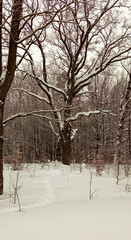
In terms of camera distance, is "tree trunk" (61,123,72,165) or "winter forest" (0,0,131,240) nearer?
"winter forest" (0,0,131,240)

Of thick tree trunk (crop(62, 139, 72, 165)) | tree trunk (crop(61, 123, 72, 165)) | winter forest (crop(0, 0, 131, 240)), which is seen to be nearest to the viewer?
winter forest (crop(0, 0, 131, 240))

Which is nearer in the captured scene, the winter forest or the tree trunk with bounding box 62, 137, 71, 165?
the winter forest

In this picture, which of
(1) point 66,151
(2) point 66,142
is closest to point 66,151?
(1) point 66,151

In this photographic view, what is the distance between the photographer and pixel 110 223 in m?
2.78

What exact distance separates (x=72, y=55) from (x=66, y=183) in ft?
24.4

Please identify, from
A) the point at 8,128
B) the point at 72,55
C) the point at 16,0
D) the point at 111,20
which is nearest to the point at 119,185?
the point at 16,0

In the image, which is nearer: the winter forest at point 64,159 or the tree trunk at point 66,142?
the winter forest at point 64,159

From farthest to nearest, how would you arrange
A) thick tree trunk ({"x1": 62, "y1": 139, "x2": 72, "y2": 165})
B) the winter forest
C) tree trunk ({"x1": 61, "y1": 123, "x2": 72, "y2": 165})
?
thick tree trunk ({"x1": 62, "y1": 139, "x2": 72, "y2": 165}), tree trunk ({"x1": 61, "y1": 123, "x2": 72, "y2": 165}), the winter forest

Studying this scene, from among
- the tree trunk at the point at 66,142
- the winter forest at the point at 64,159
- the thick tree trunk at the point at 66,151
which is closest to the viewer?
the winter forest at the point at 64,159

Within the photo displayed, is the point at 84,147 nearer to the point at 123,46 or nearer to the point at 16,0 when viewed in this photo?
the point at 123,46

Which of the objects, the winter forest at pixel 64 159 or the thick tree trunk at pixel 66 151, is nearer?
the winter forest at pixel 64 159

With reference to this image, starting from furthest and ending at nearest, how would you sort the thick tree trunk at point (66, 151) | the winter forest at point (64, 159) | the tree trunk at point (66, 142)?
the thick tree trunk at point (66, 151), the tree trunk at point (66, 142), the winter forest at point (64, 159)

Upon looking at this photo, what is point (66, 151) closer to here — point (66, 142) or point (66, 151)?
point (66, 151)

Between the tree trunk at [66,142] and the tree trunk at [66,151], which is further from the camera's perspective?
the tree trunk at [66,151]
